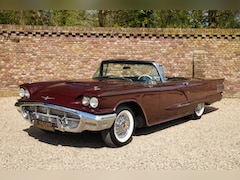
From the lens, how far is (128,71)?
18.0ft

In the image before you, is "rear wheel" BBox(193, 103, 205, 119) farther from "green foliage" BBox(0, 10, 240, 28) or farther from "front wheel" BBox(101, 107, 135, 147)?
"green foliage" BBox(0, 10, 240, 28)

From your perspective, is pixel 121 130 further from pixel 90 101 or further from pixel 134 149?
pixel 90 101

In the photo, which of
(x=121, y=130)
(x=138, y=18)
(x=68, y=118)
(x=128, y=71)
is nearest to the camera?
(x=68, y=118)

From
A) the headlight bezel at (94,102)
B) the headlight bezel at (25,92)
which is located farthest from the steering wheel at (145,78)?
the headlight bezel at (25,92)

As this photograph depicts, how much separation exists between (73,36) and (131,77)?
4.90 meters

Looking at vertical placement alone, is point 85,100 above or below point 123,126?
above

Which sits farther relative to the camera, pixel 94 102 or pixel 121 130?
pixel 121 130

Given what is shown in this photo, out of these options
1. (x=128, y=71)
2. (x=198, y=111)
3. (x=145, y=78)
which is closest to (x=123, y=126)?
(x=145, y=78)

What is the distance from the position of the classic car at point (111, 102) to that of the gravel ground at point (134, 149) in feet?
1.06

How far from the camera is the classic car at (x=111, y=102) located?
12.7 ft

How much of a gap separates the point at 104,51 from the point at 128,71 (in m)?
4.38

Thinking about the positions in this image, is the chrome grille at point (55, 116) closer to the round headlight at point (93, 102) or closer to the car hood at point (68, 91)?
the car hood at point (68, 91)

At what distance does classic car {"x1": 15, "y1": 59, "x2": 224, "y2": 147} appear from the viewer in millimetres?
3867

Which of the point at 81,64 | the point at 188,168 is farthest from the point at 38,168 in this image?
the point at 81,64
